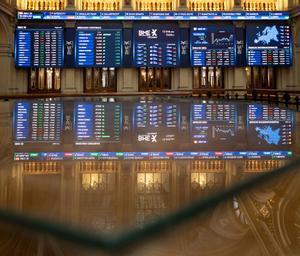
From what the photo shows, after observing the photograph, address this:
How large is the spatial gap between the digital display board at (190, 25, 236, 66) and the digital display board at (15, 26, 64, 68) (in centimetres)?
599

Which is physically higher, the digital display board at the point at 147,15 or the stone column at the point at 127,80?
the digital display board at the point at 147,15

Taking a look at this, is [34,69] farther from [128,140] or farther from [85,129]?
[128,140]

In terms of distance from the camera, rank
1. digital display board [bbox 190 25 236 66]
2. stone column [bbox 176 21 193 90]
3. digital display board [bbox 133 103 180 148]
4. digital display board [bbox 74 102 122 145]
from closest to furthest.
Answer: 1. digital display board [bbox 133 103 180 148]
2. digital display board [bbox 74 102 122 145]
3. digital display board [bbox 190 25 236 66]
4. stone column [bbox 176 21 193 90]

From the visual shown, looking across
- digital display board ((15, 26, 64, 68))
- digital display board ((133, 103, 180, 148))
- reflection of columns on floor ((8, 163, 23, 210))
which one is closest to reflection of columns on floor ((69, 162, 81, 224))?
reflection of columns on floor ((8, 163, 23, 210))

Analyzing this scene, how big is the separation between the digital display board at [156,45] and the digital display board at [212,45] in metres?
0.82

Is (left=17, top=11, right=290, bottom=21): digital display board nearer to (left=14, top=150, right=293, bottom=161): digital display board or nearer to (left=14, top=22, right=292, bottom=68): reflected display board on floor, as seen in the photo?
(left=14, top=22, right=292, bottom=68): reflected display board on floor

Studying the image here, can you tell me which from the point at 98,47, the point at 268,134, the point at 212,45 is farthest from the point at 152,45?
the point at 268,134

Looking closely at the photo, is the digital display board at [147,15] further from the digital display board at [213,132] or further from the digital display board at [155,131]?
the digital display board at [213,132]

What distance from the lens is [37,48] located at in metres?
17.6

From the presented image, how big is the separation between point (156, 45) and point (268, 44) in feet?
16.7

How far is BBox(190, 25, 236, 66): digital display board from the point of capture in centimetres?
1806

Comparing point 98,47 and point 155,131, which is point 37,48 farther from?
point 155,131

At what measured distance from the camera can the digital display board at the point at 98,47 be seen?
17.8 m

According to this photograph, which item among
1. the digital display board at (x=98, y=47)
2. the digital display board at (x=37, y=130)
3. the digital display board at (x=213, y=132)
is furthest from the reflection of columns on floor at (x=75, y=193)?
the digital display board at (x=98, y=47)
